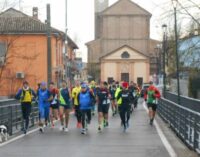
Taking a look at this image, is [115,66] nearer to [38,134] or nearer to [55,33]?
[55,33]

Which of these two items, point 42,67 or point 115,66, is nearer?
point 42,67

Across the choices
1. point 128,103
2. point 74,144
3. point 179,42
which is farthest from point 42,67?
point 74,144

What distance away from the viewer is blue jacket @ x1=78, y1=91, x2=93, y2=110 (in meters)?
20.7

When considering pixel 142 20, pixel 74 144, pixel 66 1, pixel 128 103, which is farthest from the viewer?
pixel 142 20

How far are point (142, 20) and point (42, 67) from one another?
199 feet

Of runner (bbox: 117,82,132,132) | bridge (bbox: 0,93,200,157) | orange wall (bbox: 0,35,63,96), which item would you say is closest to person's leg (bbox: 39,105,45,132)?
bridge (bbox: 0,93,200,157)

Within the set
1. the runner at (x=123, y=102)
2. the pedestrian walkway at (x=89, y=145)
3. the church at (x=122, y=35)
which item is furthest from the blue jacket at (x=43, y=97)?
the church at (x=122, y=35)

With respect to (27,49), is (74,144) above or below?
below

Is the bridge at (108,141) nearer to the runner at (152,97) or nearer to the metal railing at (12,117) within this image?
the metal railing at (12,117)

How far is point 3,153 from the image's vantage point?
47.2ft

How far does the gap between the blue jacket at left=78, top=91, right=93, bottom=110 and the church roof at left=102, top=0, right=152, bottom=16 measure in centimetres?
10154

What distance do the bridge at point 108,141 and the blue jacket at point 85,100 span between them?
0.94 metres

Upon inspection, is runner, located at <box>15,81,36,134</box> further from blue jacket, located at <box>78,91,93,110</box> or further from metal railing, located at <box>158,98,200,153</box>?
metal railing, located at <box>158,98,200,153</box>

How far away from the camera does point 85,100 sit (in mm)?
20719
